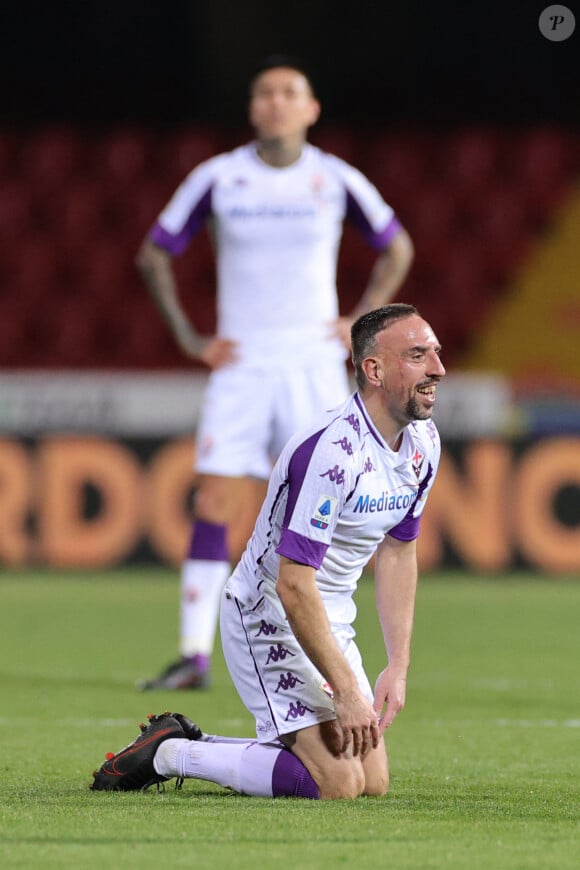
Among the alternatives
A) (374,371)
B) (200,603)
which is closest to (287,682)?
(374,371)

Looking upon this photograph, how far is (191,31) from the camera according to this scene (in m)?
14.1

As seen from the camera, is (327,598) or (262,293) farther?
(262,293)

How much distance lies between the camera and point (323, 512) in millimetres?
3879

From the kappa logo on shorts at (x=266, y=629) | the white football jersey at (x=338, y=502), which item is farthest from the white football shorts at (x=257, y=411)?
the kappa logo on shorts at (x=266, y=629)

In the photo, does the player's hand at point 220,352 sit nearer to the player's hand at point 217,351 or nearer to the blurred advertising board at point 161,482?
the player's hand at point 217,351

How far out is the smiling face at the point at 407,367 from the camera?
13.0ft

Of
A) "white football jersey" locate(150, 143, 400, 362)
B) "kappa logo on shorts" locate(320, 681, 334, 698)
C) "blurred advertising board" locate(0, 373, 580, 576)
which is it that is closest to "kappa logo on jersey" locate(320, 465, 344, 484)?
"kappa logo on shorts" locate(320, 681, 334, 698)

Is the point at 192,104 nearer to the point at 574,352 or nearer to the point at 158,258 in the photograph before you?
the point at 574,352

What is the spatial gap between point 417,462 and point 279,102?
2522mm

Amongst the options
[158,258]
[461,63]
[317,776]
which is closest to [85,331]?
[461,63]

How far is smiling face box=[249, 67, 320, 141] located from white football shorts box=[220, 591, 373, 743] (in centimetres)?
255

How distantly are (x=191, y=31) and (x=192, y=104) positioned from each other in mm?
681

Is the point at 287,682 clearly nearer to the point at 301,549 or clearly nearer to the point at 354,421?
the point at 301,549

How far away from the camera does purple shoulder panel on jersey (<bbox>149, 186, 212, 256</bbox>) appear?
649 centimetres
